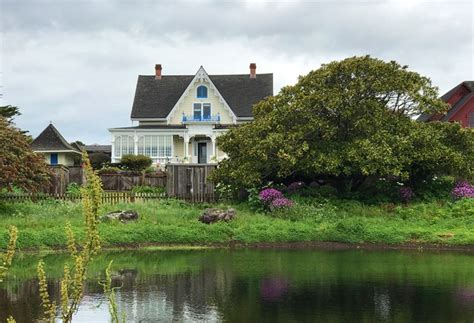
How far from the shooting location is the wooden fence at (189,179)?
3050cm

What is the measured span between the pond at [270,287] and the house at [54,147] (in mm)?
33021

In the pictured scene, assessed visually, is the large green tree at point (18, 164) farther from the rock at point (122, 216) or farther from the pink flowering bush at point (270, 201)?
the pink flowering bush at point (270, 201)

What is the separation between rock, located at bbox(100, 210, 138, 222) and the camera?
952 inches

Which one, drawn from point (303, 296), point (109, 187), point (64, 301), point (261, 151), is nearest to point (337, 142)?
point (261, 151)

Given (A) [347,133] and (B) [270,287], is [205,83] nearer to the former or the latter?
(A) [347,133]

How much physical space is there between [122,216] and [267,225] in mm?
5662

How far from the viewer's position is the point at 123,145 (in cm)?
4938

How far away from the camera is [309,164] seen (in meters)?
27.3

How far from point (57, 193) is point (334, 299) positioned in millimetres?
20307

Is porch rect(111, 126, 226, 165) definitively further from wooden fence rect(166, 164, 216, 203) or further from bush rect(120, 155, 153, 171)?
wooden fence rect(166, 164, 216, 203)

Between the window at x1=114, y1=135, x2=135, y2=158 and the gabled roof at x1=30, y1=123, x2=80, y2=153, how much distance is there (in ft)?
16.9

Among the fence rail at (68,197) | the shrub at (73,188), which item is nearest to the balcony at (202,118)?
the shrub at (73,188)

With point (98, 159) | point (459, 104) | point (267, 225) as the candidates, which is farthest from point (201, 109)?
point (267, 225)

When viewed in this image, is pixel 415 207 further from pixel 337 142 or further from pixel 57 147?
pixel 57 147
